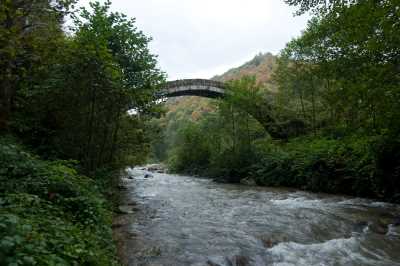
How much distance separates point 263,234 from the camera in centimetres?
782

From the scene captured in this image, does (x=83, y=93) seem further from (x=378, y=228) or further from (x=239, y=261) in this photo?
(x=378, y=228)

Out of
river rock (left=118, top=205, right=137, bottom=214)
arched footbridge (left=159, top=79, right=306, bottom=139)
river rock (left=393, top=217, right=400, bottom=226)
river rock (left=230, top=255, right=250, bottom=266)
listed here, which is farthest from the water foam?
arched footbridge (left=159, top=79, right=306, bottom=139)

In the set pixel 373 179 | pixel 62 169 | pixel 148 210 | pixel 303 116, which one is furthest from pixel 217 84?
pixel 62 169

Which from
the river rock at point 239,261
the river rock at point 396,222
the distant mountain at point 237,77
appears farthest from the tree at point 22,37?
the distant mountain at point 237,77

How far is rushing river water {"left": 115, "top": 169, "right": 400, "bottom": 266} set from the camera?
6207 millimetres

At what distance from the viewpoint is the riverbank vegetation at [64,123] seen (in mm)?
4645

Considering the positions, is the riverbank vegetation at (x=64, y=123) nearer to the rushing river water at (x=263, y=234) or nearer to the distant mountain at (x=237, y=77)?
the rushing river water at (x=263, y=234)

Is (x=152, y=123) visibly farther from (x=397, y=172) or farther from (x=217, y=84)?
(x=217, y=84)

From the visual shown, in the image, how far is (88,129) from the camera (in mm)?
11234

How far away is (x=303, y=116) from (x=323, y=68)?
50.3ft

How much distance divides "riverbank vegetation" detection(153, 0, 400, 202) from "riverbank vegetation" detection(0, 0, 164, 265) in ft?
16.1

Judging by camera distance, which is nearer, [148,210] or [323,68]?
[148,210]

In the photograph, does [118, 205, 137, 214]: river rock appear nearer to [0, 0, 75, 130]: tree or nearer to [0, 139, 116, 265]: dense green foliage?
[0, 139, 116, 265]: dense green foliage

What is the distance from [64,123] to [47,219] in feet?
21.9
